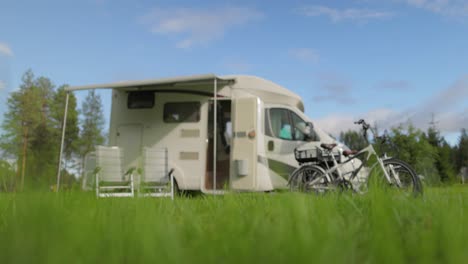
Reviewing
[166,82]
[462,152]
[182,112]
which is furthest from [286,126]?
[462,152]

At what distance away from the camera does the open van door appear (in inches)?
293

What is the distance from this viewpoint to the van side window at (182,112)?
807 centimetres

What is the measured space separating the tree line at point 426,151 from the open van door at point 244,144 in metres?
1.98

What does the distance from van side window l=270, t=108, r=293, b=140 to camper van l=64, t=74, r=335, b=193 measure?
0.8 inches

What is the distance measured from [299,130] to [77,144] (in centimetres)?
2554

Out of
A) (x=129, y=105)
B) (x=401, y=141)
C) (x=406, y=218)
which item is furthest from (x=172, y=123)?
(x=401, y=141)

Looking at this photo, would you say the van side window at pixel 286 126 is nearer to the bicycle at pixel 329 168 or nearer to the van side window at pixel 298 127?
the van side window at pixel 298 127

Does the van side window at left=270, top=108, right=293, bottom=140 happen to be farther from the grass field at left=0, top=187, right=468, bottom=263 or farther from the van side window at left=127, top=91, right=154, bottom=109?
the grass field at left=0, top=187, right=468, bottom=263

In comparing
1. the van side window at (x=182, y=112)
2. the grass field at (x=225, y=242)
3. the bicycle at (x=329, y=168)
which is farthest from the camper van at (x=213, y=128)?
the grass field at (x=225, y=242)

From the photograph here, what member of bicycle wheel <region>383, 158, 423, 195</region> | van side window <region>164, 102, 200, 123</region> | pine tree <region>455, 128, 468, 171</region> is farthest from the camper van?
pine tree <region>455, 128, 468, 171</region>

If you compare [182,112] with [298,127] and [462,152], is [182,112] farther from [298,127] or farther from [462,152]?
[462,152]

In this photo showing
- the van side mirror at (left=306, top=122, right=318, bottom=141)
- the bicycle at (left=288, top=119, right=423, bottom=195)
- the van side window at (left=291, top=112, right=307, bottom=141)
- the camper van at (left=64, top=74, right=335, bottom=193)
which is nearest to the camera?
the bicycle at (left=288, top=119, right=423, bottom=195)

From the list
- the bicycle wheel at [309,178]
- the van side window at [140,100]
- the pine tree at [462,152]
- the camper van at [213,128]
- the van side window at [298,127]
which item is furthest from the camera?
the pine tree at [462,152]

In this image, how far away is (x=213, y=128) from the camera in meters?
8.21
